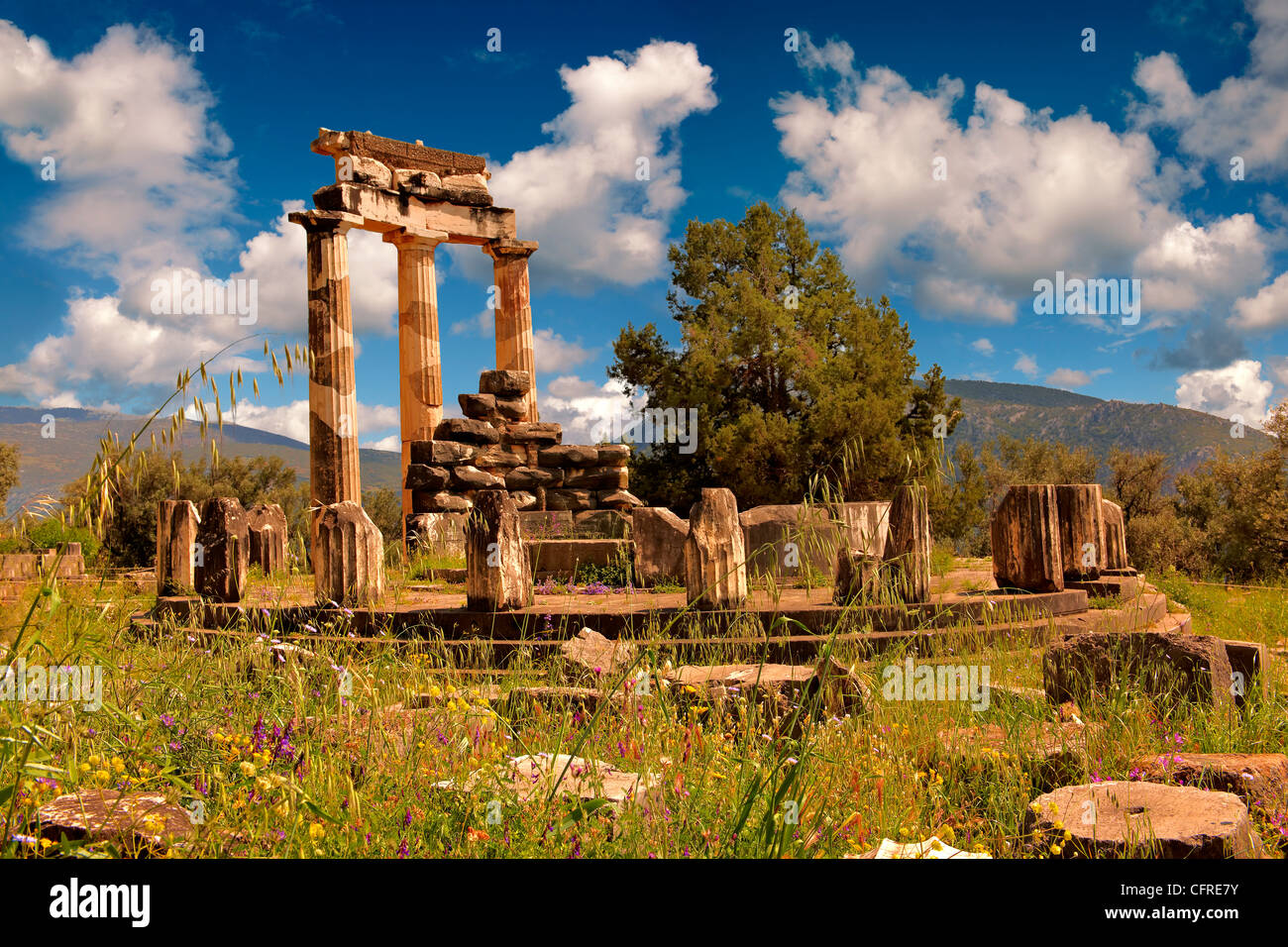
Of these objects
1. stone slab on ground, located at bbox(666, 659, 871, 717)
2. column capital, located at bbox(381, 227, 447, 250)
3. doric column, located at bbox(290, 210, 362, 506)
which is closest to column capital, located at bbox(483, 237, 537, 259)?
column capital, located at bbox(381, 227, 447, 250)

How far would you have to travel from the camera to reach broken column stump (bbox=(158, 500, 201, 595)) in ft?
28.7

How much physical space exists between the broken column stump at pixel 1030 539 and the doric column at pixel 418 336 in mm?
13873

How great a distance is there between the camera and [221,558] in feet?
26.5

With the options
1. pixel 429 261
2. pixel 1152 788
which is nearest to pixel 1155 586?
pixel 1152 788

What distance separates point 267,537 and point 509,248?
952 cm

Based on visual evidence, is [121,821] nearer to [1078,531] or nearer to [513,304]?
[1078,531]

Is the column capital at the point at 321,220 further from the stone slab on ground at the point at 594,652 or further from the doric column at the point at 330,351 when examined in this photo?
the stone slab on ground at the point at 594,652

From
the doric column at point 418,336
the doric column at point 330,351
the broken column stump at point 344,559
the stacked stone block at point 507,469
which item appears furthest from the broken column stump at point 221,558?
the doric column at point 418,336

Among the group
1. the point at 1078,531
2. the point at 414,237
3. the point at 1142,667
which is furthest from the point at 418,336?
the point at 1142,667

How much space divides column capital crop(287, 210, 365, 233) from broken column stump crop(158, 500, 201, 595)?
10077 mm

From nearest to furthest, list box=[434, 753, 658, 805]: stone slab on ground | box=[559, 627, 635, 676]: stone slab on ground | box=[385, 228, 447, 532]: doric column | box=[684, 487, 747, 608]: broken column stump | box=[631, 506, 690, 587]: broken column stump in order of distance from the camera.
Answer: box=[434, 753, 658, 805]: stone slab on ground < box=[559, 627, 635, 676]: stone slab on ground < box=[684, 487, 747, 608]: broken column stump < box=[631, 506, 690, 587]: broken column stump < box=[385, 228, 447, 532]: doric column

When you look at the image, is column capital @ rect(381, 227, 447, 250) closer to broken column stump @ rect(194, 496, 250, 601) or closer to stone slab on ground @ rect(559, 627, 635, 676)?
broken column stump @ rect(194, 496, 250, 601)

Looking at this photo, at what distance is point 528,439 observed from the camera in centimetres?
1523
